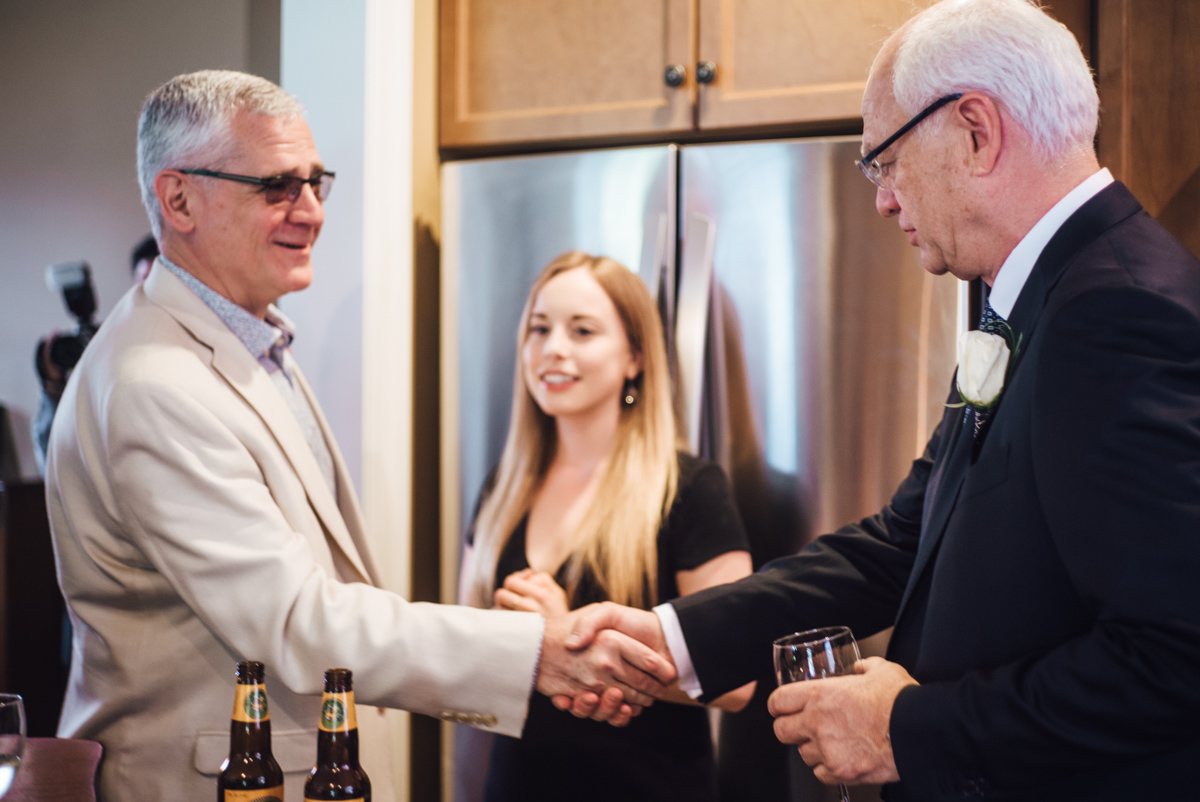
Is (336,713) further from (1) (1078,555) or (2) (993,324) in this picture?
(2) (993,324)

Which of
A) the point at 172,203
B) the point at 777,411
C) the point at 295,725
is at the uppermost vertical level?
the point at 172,203

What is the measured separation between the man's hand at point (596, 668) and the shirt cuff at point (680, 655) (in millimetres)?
17

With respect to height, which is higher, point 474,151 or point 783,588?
point 474,151

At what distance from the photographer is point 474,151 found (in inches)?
97.8

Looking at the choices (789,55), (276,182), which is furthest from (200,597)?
(789,55)

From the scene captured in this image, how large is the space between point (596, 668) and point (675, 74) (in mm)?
1396

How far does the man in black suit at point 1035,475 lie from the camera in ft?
3.01

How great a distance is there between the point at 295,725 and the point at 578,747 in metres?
0.79

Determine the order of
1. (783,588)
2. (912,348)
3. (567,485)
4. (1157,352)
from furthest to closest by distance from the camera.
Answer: (567,485) < (912,348) < (783,588) < (1157,352)

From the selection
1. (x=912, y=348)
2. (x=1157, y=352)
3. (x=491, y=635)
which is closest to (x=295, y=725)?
(x=491, y=635)

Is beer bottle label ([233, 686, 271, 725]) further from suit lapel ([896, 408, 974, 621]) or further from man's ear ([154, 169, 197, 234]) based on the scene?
man's ear ([154, 169, 197, 234])

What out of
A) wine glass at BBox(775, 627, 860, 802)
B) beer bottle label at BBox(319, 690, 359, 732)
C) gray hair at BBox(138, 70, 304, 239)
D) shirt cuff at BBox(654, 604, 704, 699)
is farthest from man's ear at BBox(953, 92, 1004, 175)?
gray hair at BBox(138, 70, 304, 239)

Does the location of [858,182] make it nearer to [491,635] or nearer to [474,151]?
[474,151]

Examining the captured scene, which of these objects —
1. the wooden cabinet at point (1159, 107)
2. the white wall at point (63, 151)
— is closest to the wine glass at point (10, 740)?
the wooden cabinet at point (1159, 107)
